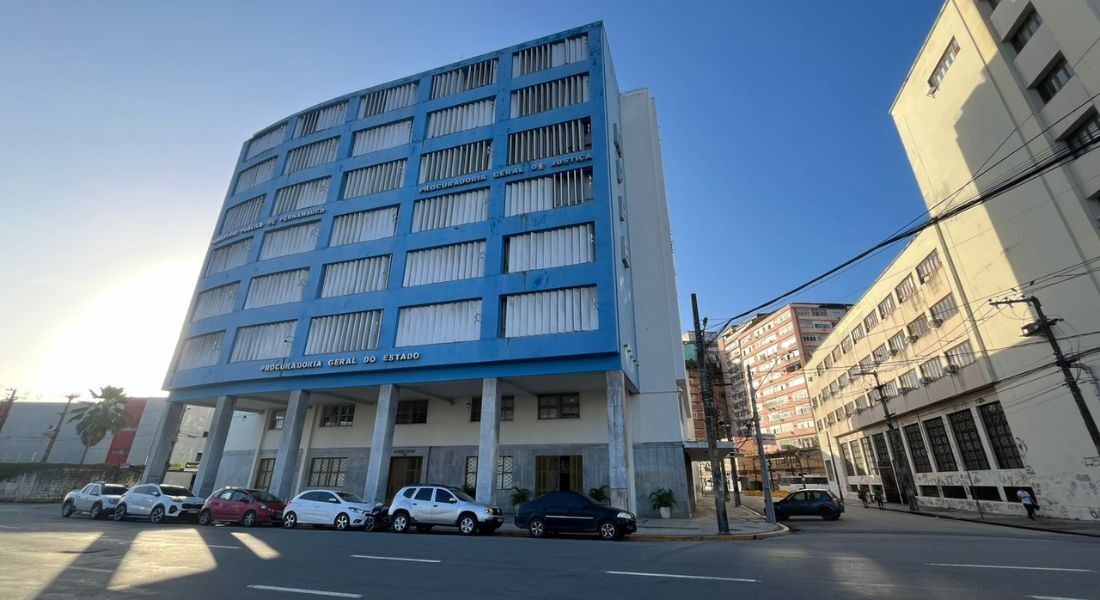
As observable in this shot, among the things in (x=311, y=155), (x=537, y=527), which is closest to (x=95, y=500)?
(x=537, y=527)

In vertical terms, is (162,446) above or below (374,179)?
below

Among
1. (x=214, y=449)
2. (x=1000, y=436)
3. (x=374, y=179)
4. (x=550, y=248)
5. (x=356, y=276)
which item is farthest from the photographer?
(x=374, y=179)

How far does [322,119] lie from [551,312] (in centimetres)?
2545

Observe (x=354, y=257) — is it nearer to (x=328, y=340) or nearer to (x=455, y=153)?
(x=328, y=340)

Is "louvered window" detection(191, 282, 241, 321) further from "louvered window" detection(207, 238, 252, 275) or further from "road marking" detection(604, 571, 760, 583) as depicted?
"road marking" detection(604, 571, 760, 583)

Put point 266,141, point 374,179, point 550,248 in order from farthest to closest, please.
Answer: point 266,141
point 374,179
point 550,248

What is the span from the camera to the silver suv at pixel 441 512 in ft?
52.0

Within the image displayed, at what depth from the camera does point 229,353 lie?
28.4 metres

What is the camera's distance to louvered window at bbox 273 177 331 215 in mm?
31362

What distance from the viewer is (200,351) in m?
30.2

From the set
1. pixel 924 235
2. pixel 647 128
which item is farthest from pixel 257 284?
pixel 924 235

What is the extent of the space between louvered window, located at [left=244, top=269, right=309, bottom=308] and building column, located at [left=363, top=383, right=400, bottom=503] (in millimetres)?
9262

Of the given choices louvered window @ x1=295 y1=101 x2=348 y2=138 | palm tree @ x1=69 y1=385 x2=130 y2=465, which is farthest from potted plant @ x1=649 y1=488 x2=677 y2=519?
palm tree @ x1=69 y1=385 x2=130 y2=465

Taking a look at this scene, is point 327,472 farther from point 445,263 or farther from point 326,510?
point 445,263
